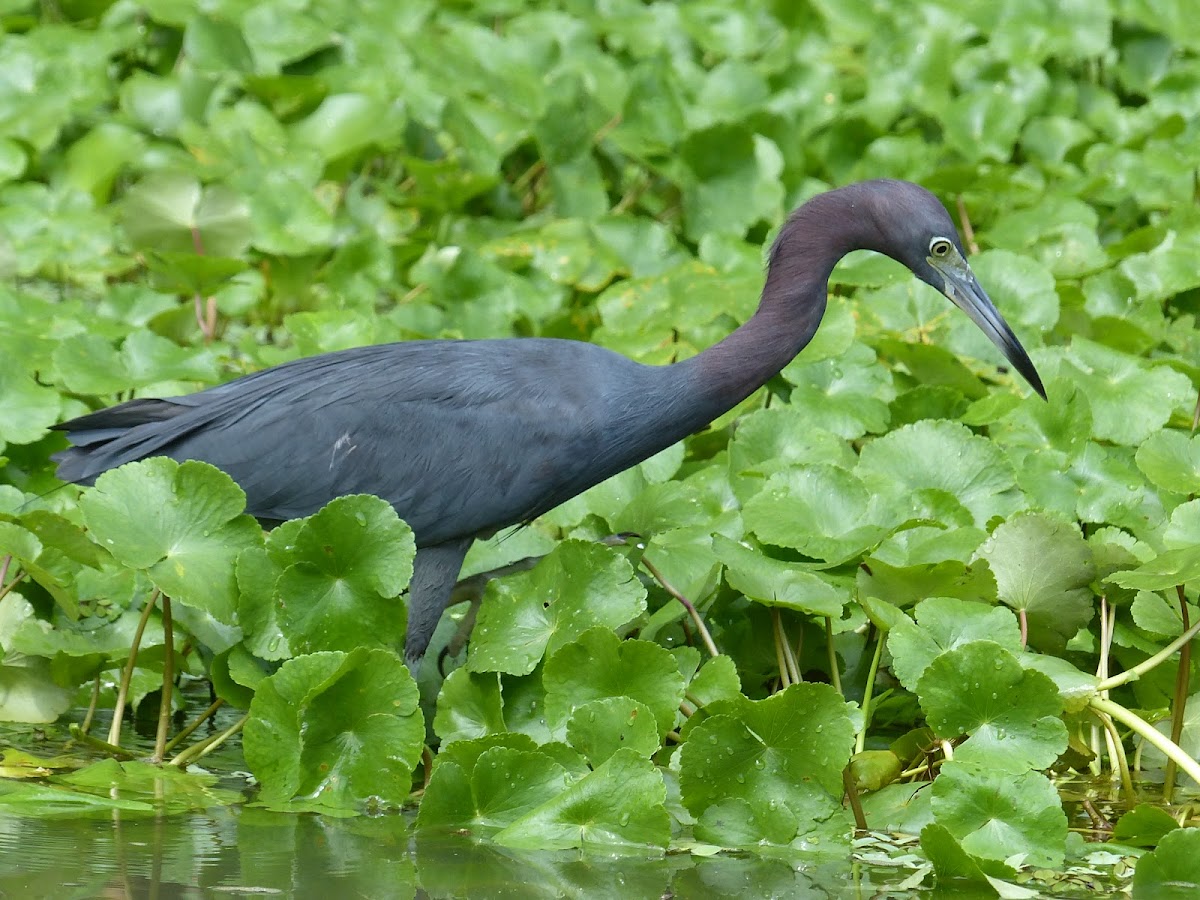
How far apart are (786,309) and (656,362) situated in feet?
4.00

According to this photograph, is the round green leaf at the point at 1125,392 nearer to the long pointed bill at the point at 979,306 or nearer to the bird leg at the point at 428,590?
the long pointed bill at the point at 979,306

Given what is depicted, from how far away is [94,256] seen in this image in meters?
6.69

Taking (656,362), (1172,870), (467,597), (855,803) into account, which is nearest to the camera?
(1172,870)

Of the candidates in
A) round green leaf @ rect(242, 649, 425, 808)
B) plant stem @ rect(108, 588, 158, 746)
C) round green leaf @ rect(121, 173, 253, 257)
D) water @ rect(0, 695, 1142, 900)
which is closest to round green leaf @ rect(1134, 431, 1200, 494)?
water @ rect(0, 695, 1142, 900)

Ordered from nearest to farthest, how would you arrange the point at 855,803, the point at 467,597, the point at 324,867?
the point at 324,867 → the point at 855,803 → the point at 467,597

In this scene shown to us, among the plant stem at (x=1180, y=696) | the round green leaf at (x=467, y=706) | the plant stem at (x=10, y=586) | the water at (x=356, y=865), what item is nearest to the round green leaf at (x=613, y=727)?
the water at (x=356, y=865)

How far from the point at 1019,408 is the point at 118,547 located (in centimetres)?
261

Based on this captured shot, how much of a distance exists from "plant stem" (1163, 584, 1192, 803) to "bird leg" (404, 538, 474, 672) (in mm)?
1898

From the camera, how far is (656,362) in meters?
5.69

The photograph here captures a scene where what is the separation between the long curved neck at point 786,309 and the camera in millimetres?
4520

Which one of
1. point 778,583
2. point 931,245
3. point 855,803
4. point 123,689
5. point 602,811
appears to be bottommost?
point 123,689

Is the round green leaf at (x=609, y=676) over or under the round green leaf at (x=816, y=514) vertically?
under

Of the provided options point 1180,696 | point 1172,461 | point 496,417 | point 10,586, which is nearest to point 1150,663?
point 1180,696

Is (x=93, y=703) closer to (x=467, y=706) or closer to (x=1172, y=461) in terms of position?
(x=467, y=706)
